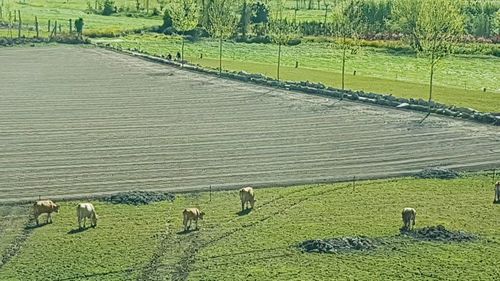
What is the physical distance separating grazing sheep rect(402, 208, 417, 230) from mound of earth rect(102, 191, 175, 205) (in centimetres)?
1112

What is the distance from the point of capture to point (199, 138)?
170 feet

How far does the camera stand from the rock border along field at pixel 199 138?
139 ft

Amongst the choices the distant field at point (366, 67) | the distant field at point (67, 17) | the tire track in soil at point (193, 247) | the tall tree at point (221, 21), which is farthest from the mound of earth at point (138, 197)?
the distant field at point (67, 17)

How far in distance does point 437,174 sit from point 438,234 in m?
11.2

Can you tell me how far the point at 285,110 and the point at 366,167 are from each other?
1750 cm

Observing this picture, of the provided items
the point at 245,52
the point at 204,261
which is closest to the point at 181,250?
the point at 204,261

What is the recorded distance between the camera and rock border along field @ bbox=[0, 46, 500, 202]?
1671 inches

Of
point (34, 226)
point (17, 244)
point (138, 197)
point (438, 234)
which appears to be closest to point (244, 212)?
point (138, 197)

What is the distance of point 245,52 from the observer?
108m

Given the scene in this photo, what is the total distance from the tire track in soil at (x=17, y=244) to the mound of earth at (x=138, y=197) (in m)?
4.47

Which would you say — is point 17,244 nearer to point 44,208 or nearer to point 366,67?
point 44,208

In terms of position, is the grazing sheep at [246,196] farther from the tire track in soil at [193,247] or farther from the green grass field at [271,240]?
the tire track in soil at [193,247]

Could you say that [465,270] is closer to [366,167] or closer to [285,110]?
[366,167]

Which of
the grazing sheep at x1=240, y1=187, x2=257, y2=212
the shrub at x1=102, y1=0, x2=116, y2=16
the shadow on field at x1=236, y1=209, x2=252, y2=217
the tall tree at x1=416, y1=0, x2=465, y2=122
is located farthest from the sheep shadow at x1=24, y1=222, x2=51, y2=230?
the shrub at x1=102, y1=0, x2=116, y2=16
